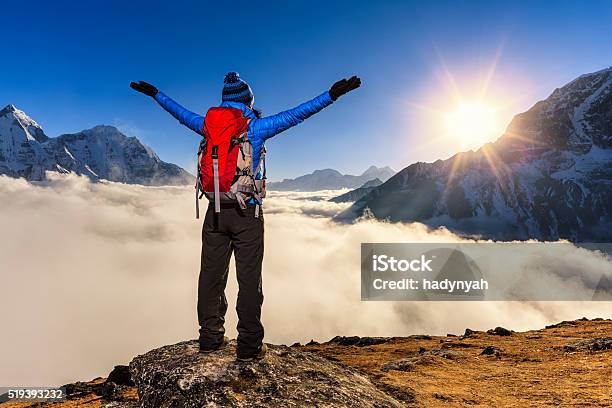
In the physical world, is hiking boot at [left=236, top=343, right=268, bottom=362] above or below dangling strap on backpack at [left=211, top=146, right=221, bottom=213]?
below

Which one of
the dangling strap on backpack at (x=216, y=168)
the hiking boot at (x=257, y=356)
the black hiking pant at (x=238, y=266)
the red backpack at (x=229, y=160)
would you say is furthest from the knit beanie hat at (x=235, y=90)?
the hiking boot at (x=257, y=356)

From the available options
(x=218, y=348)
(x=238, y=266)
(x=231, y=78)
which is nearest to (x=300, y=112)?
(x=231, y=78)

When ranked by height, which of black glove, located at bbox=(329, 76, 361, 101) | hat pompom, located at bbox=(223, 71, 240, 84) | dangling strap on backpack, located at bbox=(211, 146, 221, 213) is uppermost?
hat pompom, located at bbox=(223, 71, 240, 84)

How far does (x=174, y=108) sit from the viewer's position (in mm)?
7398

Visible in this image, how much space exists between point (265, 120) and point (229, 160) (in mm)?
937

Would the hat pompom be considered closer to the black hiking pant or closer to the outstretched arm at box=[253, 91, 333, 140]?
the outstretched arm at box=[253, 91, 333, 140]

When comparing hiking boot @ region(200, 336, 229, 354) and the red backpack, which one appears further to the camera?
hiking boot @ region(200, 336, 229, 354)

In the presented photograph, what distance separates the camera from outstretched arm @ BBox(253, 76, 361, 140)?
6293 millimetres

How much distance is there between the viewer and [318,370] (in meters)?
7.93

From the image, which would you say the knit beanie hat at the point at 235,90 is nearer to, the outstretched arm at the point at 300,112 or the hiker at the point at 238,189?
the hiker at the point at 238,189

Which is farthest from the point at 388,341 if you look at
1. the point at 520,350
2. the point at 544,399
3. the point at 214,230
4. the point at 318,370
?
the point at 214,230

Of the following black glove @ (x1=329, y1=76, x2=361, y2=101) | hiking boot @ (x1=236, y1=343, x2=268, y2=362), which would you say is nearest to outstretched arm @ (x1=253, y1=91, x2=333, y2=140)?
black glove @ (x1=329, y1=76, x2=361, y2=101)

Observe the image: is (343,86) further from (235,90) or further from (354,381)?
(354,381)

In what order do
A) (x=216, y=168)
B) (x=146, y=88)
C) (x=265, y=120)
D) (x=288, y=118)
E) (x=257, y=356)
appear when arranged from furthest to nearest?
1. (x=146, y=88)
2. (x=257, y=356)
3. (x=265, y=120)
4. (x=288, y=118)
5. (x=216, y=168)
